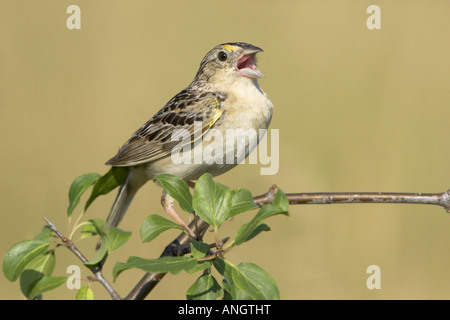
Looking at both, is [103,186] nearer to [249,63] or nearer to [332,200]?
[332,200]

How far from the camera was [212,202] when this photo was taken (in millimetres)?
1738

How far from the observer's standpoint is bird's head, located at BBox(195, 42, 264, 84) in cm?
354

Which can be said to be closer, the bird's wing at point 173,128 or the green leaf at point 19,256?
the green leaf at point 19,256

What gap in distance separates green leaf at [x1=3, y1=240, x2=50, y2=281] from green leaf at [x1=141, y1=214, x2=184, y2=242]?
1.34ft

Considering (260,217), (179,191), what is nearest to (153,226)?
(179,191)

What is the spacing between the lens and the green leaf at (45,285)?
194 centimetres

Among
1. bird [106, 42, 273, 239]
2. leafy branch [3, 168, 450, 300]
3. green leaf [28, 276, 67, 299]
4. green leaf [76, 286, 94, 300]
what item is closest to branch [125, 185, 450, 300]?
leafy branch [3, 168, 450, 300]

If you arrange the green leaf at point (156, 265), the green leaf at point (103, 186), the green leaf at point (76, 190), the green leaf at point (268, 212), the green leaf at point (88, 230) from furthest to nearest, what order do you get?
the green leaf at point (88, 230)
the green leaf at point (103, 186)
the green leaf at point (76, 190)
the green leaf at point (268, 212)
the green leaf at point (156, 265)

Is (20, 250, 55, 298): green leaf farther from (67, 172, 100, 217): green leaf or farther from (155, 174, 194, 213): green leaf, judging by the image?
(155, 174, 194, 213): green leaf

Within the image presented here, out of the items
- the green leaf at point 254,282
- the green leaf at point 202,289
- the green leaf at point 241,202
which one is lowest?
the green leaf at point 202,289

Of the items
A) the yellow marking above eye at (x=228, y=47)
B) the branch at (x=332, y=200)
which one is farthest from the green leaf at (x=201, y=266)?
the yellow marking above eye at (x=228, y=47)

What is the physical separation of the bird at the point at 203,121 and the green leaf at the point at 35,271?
4.13ft

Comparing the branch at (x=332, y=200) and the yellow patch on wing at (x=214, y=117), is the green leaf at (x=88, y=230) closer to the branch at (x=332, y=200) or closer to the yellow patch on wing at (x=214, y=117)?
the branch at (x=332, y=200)

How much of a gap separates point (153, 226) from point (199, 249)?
175mm
